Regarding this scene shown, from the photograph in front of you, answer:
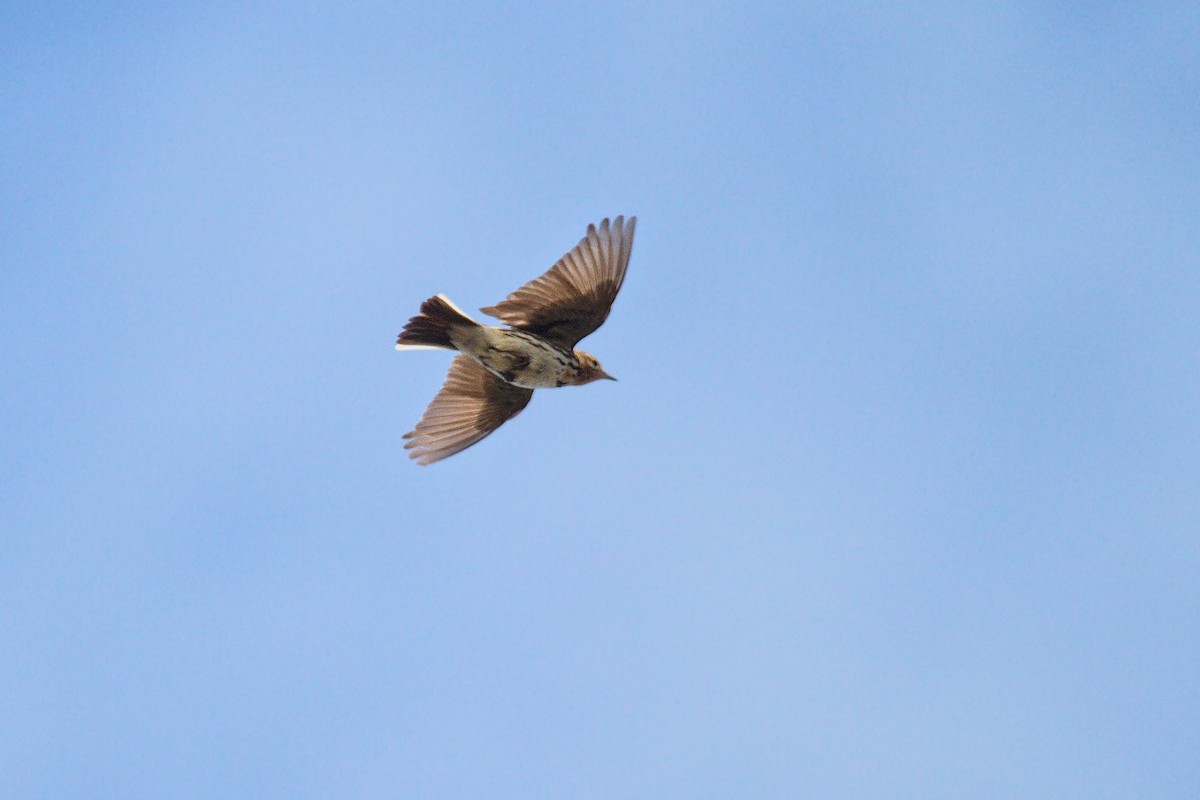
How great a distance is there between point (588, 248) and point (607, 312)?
69 centimetres

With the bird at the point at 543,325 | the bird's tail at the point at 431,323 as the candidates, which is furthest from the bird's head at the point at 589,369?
the bird's tail at the point at 431,323

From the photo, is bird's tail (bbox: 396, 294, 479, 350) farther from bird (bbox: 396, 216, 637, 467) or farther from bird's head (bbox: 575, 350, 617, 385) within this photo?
bird's head (bbox: 575, 350, 617, 385)

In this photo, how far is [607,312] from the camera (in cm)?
1089

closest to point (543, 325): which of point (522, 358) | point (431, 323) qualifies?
point (522, 358)

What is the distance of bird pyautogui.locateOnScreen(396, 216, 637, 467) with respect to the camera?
406 inches

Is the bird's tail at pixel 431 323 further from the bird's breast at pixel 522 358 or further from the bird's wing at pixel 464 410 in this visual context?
the bird's wing at pixel 464 410

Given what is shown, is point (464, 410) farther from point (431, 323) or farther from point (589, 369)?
point (431, 323)

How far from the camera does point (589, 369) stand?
1124 cm

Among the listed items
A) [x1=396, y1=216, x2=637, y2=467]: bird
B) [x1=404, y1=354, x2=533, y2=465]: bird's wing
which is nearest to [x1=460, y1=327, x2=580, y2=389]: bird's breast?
[x1=396, y1=216, x2=637, y2=467]: bird

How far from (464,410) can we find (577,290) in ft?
6.94

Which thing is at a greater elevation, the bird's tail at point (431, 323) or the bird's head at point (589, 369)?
the bird's head at point (589, 369)

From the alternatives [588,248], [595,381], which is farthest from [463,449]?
[588,248]

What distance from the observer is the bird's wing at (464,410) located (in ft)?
38.9

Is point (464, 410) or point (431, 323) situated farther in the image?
point (464, 410)
